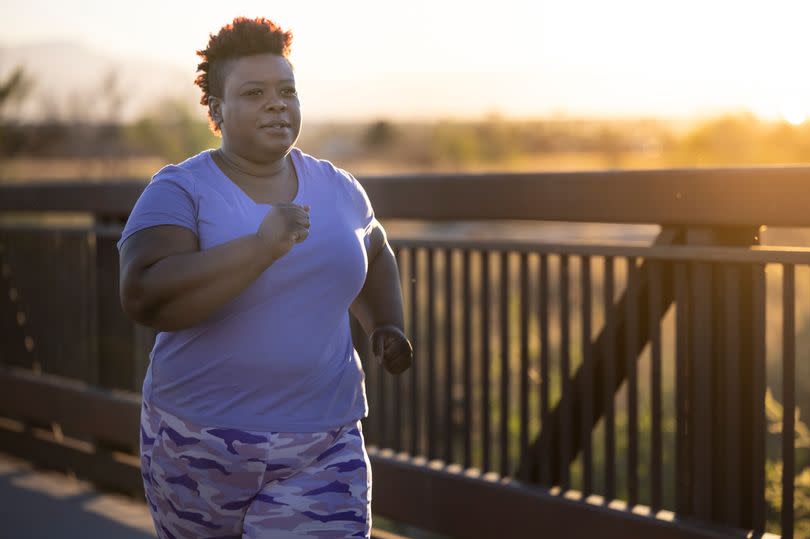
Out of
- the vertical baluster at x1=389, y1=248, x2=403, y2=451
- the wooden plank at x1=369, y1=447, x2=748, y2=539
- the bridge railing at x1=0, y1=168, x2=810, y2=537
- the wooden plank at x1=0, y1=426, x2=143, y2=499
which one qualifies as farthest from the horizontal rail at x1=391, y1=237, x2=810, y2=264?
the wooden plank at x1=0, y1=426, x2=143, y2=499

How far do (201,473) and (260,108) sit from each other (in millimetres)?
784

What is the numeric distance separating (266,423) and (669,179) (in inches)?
58.4

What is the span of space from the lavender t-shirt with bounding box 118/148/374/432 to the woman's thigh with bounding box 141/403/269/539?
0.04m

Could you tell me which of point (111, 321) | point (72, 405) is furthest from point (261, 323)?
point (72, 405)

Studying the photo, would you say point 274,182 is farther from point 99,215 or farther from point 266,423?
point 99,215

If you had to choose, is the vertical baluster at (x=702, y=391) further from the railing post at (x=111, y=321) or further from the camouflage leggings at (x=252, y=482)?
the railing post at (x=111, y=321)

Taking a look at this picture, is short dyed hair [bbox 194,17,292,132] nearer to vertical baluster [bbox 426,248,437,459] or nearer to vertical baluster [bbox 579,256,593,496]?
vertical baluster [bbox 579,256,593,496]

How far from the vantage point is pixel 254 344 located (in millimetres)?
2850

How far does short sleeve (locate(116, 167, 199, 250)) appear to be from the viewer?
2742 millimetres

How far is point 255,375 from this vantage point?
2.86m

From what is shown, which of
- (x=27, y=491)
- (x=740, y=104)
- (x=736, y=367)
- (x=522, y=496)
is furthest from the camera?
(x=740, y=104)

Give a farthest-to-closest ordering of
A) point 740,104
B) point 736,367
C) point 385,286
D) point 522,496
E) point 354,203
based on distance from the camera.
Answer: point 740,104 → point 522,496 → point 736,367 → point 385,286 → point 354,203

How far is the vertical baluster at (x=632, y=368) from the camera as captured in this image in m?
4.02

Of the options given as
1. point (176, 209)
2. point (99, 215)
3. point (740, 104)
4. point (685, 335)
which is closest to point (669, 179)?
point (685, 335)
